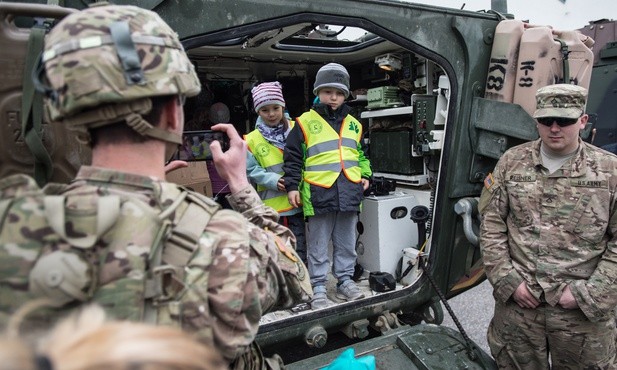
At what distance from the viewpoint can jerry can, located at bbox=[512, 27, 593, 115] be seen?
110 inches

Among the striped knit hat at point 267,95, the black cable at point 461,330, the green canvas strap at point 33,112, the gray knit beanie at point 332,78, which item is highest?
the green canvas strap at point 33,112

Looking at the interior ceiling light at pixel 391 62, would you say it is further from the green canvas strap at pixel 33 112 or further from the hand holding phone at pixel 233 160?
the green canvas strap at pixel 33 112

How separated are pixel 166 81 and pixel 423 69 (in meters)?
3.22

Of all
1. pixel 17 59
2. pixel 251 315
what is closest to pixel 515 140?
pixel 251 315

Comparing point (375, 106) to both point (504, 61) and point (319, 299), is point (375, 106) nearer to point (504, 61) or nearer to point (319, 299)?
point (504, 61)

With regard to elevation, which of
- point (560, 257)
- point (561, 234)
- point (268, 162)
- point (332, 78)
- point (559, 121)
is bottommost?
point (560, 257)

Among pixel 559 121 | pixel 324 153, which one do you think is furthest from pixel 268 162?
pixel 559 121

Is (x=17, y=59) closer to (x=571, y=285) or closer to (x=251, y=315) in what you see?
(x=251, y=315)

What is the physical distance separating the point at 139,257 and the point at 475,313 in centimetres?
387

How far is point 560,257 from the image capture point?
7.51ft

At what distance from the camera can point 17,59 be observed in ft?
4.45

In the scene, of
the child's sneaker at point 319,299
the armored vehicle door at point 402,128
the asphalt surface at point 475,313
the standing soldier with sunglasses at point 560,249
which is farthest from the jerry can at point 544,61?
the asphalt surface at point 475,313

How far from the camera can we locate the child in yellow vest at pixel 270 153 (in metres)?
3.12

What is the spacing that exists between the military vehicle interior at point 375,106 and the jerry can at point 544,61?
0.56 meters
